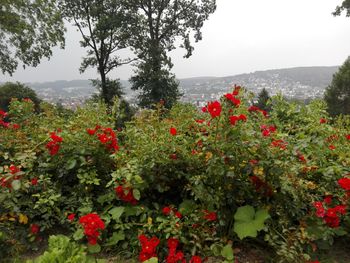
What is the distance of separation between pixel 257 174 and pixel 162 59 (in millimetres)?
17958

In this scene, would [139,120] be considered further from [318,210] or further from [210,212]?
[318,210]

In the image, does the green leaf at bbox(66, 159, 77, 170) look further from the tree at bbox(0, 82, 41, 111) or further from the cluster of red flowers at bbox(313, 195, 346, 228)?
the tree at bbox(0, 82, 41, 111)

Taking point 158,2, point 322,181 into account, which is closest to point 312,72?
point 158,2

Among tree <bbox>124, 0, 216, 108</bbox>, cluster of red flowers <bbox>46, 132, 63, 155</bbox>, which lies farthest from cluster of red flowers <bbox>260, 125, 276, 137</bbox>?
tree <bbox>124, 0, 216, 108</bbox>

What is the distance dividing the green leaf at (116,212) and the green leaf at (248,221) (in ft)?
3.26

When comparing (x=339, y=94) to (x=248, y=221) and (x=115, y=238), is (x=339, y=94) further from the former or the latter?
(x=115, y=238)

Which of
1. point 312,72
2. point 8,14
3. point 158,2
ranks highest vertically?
point 158,2

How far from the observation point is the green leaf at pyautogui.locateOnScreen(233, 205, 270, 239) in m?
2.43

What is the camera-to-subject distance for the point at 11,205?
268 cm

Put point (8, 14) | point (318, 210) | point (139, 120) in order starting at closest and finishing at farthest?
point (318, 210)
point (139, 120)
point (8, 14)

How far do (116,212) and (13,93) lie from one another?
18153 mm

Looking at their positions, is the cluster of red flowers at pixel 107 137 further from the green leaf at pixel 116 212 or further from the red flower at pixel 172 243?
the red flower at pixel 172 243

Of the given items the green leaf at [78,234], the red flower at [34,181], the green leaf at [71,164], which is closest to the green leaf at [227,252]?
the green leaf at [78,234]

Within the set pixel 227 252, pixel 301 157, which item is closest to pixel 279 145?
pixel 301 157
